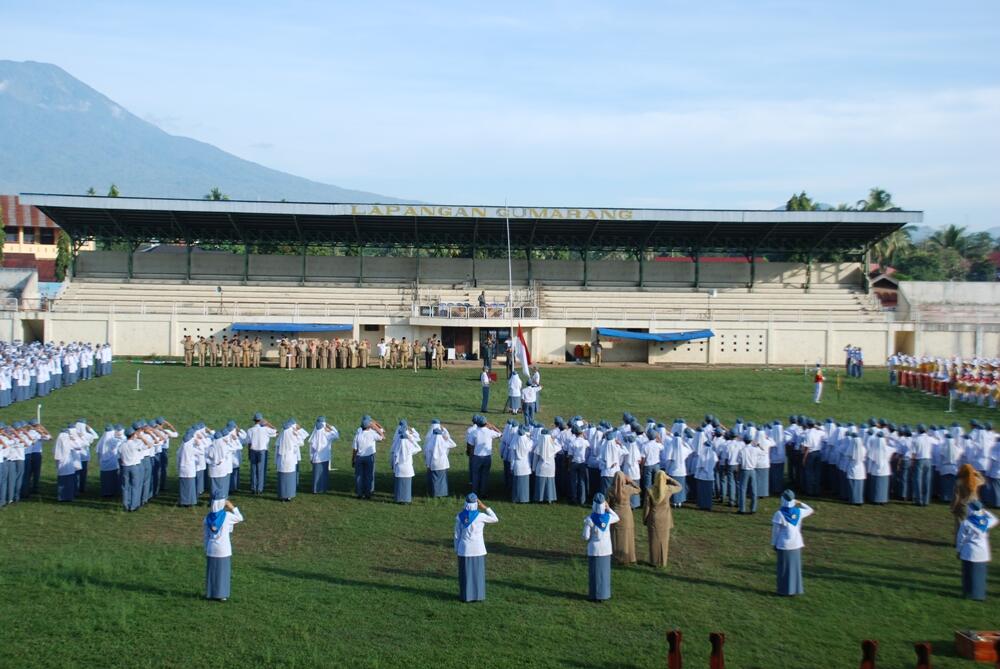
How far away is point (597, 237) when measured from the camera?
167ft

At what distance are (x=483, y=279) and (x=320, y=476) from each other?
34237 millimetres

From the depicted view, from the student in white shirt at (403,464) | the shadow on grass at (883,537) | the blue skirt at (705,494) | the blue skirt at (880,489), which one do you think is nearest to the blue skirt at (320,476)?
the student in white shirt at (403,464)

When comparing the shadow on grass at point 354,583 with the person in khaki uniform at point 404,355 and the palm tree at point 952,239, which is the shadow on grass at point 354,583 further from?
the palm tree at point 952,239

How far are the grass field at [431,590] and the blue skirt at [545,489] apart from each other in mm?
303

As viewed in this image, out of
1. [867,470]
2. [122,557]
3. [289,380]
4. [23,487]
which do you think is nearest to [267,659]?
[122,557]

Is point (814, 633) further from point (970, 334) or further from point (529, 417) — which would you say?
point (970, 334)

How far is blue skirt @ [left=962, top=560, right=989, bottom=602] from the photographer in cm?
1184

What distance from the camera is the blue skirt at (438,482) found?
677 inches

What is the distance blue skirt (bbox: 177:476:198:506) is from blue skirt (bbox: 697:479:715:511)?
8.95 meters

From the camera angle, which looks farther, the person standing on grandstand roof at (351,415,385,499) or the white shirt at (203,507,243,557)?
the person standing on grandstand roof at (351,415,385,499)

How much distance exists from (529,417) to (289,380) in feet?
43.3

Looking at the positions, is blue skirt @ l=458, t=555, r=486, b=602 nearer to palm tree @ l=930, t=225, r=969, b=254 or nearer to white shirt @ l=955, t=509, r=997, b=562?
white shirt @ l=955, t=509, r=997, b=562

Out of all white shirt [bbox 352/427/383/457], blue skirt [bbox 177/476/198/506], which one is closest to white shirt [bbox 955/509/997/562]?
white shirt [bbox 352/427/383/457]

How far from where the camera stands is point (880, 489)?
1720cm
